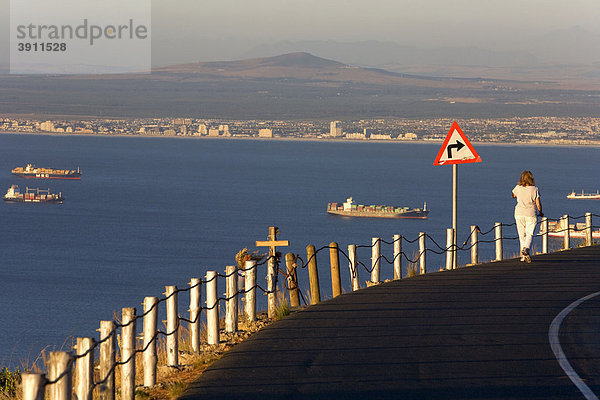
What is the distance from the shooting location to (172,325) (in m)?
9.66

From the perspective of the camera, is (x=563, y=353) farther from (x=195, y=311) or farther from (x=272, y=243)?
(x=272, y=243)

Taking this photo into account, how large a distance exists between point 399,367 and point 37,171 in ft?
615

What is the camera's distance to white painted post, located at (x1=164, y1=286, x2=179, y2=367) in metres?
9.64

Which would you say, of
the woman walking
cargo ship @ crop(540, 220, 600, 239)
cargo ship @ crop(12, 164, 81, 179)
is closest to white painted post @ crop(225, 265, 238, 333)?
the woman walking

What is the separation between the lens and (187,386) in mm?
8703

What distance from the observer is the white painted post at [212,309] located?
10.7 metres

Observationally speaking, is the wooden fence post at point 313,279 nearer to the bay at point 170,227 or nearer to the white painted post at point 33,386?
the white painted post at point 33,386

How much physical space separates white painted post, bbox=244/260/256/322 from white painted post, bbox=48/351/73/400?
5.39 m

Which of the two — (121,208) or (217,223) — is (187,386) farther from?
(121,208)

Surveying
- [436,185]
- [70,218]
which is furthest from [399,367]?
[436,185]

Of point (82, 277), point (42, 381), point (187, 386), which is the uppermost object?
point (42, 381)

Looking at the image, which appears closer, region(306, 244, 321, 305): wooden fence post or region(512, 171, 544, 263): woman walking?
region(306, 244, 321, 305): wooden fence post

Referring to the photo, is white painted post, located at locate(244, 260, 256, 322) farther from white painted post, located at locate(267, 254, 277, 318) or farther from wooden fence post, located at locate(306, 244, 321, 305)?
wooden fence post, located at locate(306, 244, 321, 305)

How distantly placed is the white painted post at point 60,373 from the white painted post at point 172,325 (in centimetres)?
301
